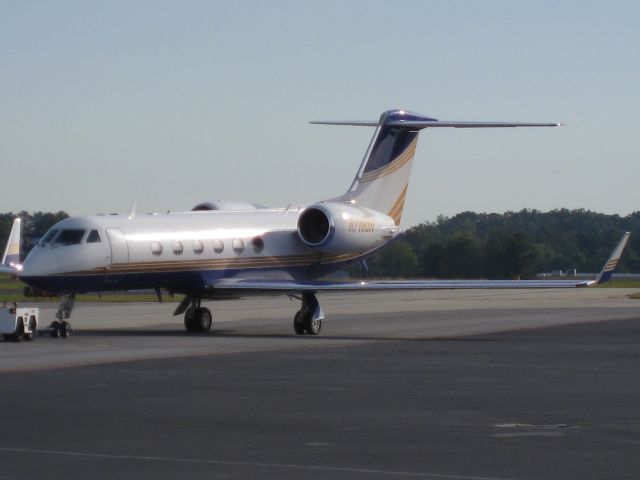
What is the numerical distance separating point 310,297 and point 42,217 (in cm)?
7604

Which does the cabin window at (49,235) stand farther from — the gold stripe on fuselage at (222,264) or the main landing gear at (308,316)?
the main landing gear at (308,316)

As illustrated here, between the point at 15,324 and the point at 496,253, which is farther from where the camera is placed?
the point at 496,253

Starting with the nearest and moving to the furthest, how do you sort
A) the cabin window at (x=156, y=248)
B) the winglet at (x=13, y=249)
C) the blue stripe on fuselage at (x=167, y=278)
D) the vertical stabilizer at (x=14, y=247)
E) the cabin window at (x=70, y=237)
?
the blue stripe on fuselage at (x=167, y=278), the cabin window at (x=70, y=237), the cabin window at (x=156, y=248), the winglet at (x=13, y=249), the vertical stabilizer at (x=14, y=247)

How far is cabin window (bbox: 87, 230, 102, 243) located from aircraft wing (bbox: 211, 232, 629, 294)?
3.43 m

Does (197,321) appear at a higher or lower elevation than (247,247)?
lower

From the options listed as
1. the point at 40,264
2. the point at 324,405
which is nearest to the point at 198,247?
the point at 40,264

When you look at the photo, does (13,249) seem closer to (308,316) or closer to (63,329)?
(63,329)

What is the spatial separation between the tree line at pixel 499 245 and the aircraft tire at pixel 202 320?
1800cm

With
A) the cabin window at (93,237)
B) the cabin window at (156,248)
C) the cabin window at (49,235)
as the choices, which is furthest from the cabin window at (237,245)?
the cabin window at (49,235)

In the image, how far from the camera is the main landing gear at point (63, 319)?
29828 mm

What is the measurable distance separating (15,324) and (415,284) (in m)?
9.19

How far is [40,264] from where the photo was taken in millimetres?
29922

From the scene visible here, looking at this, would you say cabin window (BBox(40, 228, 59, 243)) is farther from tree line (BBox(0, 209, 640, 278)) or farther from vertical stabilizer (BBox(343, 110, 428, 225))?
tree line (BBox(0, 209, 640, 278))

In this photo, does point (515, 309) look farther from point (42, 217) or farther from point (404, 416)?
point (42, 217)
